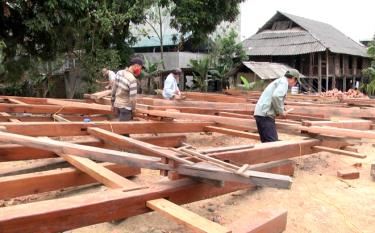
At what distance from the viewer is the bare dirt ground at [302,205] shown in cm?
345

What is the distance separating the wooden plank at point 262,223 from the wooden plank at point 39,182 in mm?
1529

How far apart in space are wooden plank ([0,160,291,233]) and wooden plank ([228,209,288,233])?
0.48 meters

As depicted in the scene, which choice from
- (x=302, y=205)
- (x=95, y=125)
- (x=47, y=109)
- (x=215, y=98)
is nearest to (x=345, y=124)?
(x=302, y=205)

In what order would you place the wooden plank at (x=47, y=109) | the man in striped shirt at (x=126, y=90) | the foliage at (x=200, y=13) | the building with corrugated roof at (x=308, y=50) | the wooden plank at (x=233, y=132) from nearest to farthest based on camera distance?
the wooden plank at (x=233, y=132)
the man in striped shirt at (x=126, y=90)
the wooden plank at (x=47, y=109)
the foliage at (x=200, y=13)
the building with corrugated roof at (x=308, y=50)

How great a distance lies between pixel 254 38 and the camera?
3017 cm

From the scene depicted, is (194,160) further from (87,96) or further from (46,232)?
(87,96)

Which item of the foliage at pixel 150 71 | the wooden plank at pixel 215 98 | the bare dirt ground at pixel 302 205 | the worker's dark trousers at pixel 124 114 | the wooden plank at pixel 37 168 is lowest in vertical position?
the bare dirt ground at pixel 302 205

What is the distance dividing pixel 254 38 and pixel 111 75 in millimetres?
23273

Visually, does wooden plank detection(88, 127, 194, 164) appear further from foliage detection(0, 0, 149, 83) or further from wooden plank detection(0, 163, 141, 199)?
foliage detection(0, 0, 149, 83)

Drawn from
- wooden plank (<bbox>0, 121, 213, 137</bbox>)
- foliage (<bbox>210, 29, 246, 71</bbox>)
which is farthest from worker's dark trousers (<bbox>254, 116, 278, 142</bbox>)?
foliage (<bbox>210, 29, 246, 71</bbox>)

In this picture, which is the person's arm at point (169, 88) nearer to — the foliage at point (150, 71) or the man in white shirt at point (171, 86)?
the man in white shirt at point (171, 86)

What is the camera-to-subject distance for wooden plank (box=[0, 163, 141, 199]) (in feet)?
10.4

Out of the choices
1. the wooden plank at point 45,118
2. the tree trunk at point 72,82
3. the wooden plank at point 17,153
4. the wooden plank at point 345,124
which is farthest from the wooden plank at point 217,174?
the tree trunk at point 72,82

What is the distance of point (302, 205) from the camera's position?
4.07 m
